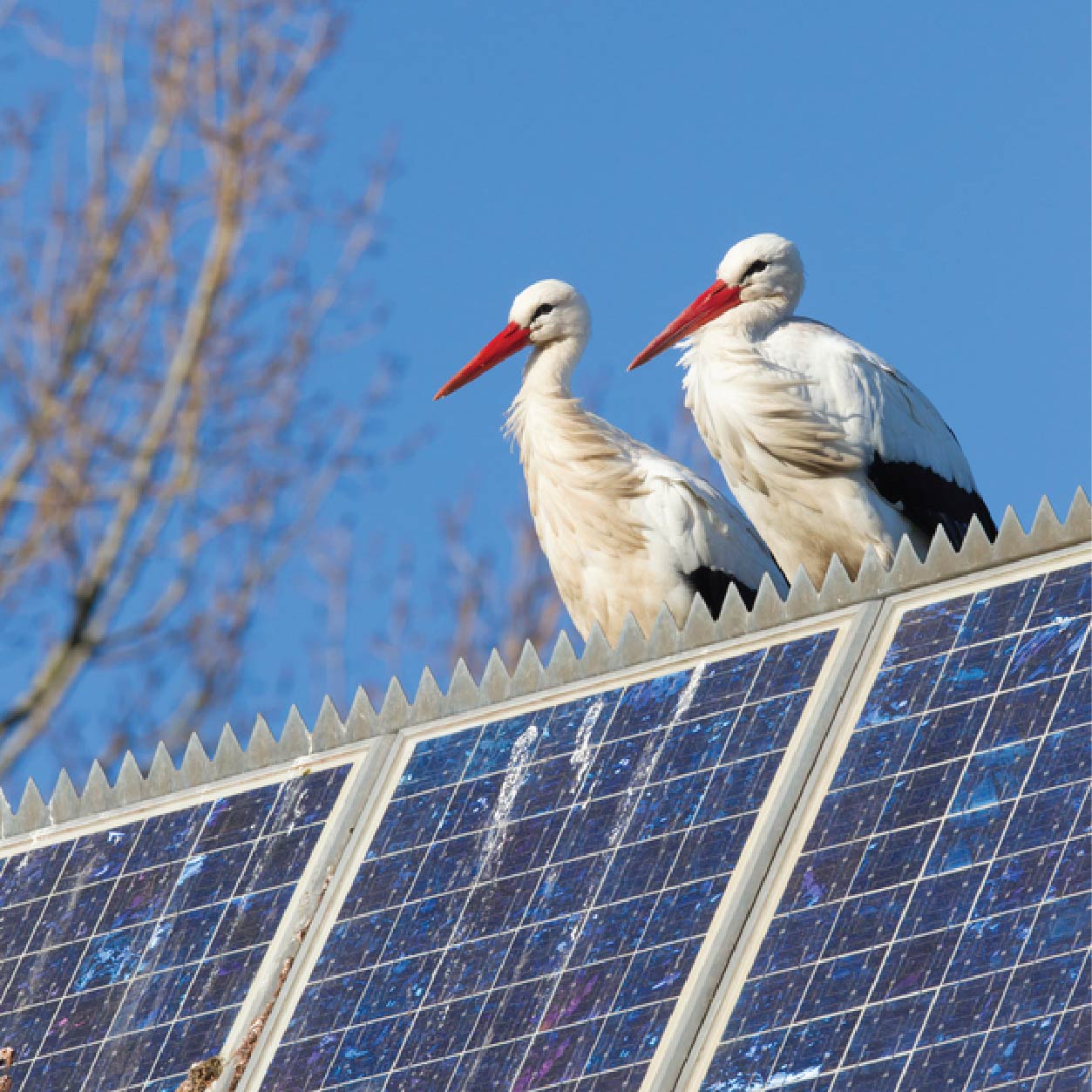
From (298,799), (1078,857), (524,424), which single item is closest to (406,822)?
(298,799)

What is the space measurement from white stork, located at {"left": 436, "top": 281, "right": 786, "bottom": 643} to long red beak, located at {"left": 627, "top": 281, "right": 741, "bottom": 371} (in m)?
0.39

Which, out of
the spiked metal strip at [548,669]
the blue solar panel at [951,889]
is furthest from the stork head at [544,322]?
the blue solar panel at [951,889]

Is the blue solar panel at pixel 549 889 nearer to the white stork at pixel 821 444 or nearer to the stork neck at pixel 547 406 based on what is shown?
the white stork at pixel 821 444

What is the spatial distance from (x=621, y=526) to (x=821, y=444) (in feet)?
3.13

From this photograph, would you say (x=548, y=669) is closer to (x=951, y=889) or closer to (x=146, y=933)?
(x=146, y=933)

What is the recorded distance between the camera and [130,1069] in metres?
6.87

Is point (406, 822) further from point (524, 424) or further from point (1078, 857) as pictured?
point (524, 424)

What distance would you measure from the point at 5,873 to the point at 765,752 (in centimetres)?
248

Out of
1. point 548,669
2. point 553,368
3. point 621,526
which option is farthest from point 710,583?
point 548,669

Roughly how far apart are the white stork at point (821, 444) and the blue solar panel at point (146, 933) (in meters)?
3.10

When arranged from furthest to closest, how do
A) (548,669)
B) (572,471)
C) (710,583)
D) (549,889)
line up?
(572,471) → (710,583) → (548,669) → (549,889)

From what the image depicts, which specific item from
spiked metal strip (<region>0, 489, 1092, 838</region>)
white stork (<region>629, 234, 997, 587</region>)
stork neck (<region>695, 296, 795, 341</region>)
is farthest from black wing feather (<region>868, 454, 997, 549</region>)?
spiked metal strip (<region>0, 489, 1092, 838</region>)

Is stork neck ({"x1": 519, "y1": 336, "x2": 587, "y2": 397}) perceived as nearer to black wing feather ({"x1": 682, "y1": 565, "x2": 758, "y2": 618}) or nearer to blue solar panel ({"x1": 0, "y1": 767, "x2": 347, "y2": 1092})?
black wing feather ({"x1": 682, "y1": 565, "x2": 758, "y2": 618})

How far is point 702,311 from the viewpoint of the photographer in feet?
35.9
